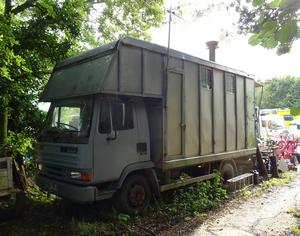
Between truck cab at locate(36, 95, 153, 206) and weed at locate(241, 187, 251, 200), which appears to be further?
weed at locate(241, 187, 251, 200)

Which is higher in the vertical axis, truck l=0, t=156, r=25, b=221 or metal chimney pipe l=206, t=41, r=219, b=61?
metal chimney pipe l=206, t=41, r=219, b=61

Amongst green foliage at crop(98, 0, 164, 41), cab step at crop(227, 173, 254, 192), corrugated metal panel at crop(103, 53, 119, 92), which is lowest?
cab step at crop(227, 173, 254, 192)

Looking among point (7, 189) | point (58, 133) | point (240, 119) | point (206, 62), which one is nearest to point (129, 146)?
point (58, 133)

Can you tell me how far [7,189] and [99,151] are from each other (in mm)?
1978

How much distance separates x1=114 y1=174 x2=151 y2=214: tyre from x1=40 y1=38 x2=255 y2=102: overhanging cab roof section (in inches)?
68.7

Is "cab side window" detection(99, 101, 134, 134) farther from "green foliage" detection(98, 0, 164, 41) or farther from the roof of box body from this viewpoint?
"green foliage" detection(98, 0, 164, 41)

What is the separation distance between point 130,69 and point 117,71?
339 millimetres

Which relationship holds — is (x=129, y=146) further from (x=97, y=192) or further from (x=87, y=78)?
(x=87, y=78)

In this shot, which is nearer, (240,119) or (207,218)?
(207,218)

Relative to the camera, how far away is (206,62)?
27.0ft

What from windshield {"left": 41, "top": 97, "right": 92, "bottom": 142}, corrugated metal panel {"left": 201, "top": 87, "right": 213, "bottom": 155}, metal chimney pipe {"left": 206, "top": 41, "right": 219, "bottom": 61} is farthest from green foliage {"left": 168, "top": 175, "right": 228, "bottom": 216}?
metal chimney pipe {"left": 206, "top": 41, "right": 219, "bottom": 61}

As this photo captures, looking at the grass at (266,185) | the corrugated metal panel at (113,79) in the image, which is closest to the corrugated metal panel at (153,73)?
the corrugated metal panel at (113,79)

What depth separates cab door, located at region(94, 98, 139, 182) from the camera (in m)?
6.03

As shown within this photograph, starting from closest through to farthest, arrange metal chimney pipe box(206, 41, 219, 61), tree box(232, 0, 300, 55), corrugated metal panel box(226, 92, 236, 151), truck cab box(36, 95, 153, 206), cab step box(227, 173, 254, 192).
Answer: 1. tree box(232, 0, 300, 55)
2. truck cab box(36, 95, 153, 206)
3. cab step box(227, 173, 254, 192)
4. corrugated metal panel box(226, 92, 236, 151)
5. metal chimney pipe box(206, 41, 219, 61)
